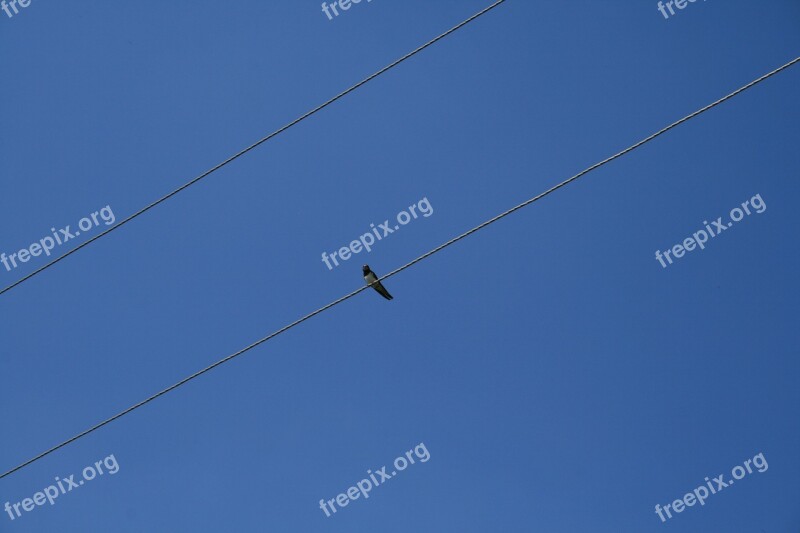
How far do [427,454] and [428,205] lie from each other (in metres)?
2.30

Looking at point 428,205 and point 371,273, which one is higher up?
point 428,205

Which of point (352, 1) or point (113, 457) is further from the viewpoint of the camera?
point (113, 457)

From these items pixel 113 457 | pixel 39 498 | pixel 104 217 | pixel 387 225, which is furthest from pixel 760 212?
pixel 39 498

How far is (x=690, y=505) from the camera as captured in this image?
848 centimetres

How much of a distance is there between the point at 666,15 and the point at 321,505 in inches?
212

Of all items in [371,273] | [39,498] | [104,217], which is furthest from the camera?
[39,498]

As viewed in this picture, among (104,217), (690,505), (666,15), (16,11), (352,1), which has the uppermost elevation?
(16,11)

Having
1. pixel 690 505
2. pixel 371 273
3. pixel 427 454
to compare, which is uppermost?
pixel 371 273

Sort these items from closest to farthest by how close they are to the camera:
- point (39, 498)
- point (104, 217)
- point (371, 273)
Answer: point (371, 273) → point (104, 217) → point (39, 498)

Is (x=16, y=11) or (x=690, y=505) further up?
(x=16, y=11)

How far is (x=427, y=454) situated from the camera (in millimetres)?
8883

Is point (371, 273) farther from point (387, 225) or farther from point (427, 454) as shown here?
point (427, 454)

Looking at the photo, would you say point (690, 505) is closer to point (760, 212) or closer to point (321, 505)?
point (760, 212)

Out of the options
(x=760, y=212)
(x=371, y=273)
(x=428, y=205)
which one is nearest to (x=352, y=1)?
(x=428, y=205)
